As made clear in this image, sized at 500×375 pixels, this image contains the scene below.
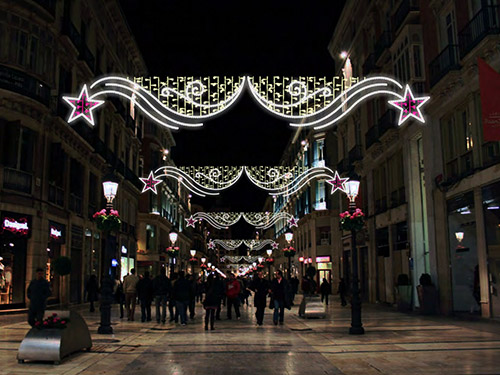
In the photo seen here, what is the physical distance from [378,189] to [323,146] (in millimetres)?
22867

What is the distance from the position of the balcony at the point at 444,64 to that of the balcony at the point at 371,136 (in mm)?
7963

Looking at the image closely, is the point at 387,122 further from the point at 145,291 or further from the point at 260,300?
the point at 145,291

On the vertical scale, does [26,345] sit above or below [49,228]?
below

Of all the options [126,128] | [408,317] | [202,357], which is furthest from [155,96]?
[126,128]

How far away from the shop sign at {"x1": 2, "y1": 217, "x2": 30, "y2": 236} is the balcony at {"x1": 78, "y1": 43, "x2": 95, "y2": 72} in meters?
10.4

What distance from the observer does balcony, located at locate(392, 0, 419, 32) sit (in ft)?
77.3

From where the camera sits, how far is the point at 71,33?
27609 millimetres

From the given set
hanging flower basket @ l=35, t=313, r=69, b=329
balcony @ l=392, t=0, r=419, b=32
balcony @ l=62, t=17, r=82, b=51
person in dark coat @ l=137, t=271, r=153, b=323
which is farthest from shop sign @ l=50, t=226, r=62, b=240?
balcony @ l=392, t=0, r=419, b=32

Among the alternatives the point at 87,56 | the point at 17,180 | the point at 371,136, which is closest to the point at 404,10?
the point at 371,136

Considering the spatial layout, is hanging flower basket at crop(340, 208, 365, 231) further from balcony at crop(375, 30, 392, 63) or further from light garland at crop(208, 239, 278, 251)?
light garland at crop(208, 239, 278, 251)

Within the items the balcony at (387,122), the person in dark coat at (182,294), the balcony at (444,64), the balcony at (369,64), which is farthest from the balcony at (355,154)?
the person in dark coat at (182,294)

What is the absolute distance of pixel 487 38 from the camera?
1662 cm

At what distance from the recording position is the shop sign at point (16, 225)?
877 inches

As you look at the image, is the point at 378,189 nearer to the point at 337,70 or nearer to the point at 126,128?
the point at 337,70
